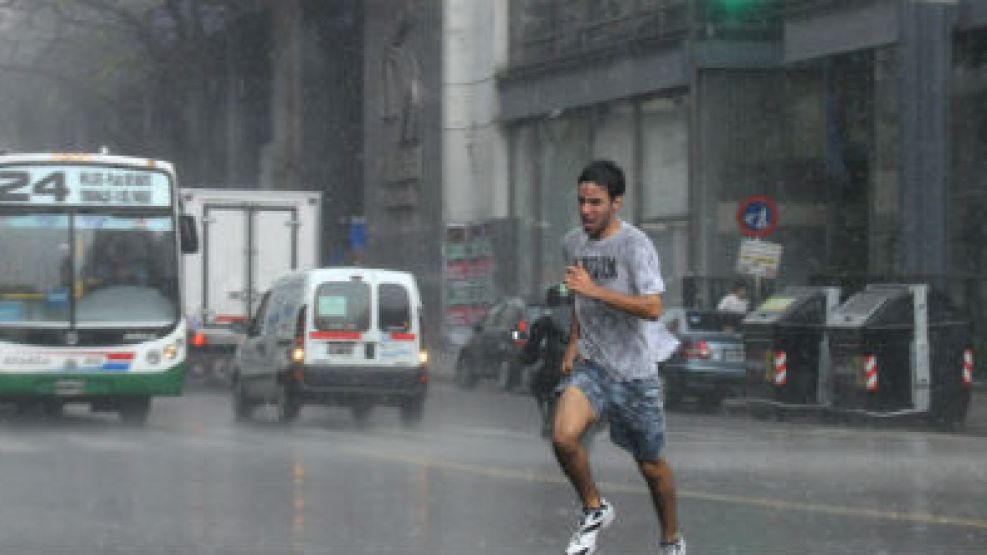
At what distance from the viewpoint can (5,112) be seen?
71.1m

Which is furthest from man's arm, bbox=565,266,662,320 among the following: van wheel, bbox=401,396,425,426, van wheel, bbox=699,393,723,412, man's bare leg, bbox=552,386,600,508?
van wheel, bbox=699,393,723,412

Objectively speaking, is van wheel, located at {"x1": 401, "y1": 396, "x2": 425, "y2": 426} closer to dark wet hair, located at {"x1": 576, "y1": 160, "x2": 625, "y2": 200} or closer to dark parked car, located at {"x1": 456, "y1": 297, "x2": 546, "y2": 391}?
dark parked car, located at {"x1": 456, "y1": 297, "x2": 546, "y2": 391}

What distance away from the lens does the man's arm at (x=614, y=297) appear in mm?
9812

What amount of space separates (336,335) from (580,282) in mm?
13397

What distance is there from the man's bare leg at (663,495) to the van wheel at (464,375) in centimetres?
2326

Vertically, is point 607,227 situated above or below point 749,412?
above

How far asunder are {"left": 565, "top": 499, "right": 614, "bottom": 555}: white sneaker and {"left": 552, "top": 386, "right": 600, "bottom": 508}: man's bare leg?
5 centimetres

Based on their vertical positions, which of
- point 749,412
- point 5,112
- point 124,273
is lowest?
point 749,412

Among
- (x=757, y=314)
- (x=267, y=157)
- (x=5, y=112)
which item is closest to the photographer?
(x=757, y=314)

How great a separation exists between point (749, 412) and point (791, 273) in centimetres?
893

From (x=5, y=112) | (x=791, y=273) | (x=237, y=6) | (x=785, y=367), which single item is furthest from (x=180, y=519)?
(x=5, y=112)

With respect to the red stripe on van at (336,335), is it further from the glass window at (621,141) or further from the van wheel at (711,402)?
the glass window at (621,141)

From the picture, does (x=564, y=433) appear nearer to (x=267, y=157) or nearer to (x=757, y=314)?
(x=757, y=314)

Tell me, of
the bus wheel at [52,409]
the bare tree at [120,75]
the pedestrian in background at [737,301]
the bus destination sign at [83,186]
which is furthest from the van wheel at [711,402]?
the bare tree at [120,75]
